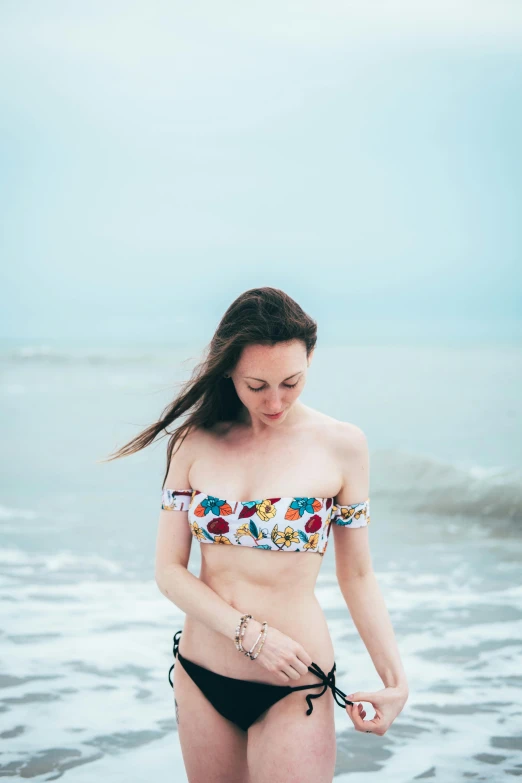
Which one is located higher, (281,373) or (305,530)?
(281,373)

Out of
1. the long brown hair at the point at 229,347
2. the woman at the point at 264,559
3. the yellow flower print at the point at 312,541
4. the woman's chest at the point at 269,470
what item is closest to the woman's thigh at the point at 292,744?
the woman at the point at 264,559

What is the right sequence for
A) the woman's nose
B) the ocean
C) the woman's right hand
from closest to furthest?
1. the woman's right hand
2. the woman's nose
3. the ocean

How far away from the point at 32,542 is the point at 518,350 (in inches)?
835

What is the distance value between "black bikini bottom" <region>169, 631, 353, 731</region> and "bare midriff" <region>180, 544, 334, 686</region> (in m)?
0.02

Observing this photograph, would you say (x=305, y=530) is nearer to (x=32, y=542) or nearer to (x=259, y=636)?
(x=259, y=636)

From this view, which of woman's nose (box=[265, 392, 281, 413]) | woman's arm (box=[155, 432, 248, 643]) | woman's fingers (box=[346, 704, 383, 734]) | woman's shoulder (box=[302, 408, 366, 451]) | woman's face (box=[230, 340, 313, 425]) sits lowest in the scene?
woman's fingers (box=[346, 704, 383, 734])

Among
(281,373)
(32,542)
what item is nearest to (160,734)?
(281,373)

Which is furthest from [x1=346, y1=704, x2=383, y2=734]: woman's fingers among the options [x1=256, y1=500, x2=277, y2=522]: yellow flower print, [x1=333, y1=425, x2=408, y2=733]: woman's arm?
[x1=256, y1=500, x2=277, y2=522]: yellow flower print

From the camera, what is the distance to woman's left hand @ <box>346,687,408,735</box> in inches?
80.4

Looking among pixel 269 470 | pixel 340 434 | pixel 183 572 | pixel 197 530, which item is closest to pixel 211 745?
pixel 183 572

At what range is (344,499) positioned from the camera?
222cm

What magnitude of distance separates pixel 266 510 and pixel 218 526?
13cm

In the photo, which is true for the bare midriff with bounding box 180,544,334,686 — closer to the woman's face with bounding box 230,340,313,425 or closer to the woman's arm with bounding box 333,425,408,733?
the woman's arm with bounding box 333,425,408,733

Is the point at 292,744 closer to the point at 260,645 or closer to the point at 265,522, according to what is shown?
the point at 260,645
